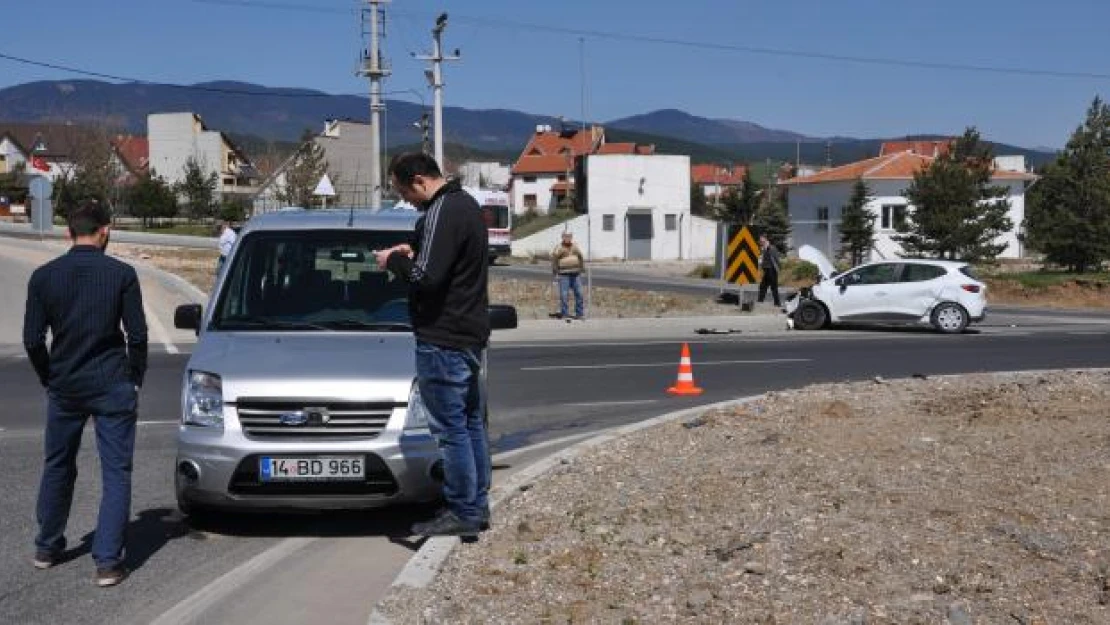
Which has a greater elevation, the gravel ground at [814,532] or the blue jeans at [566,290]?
the blue jeans at [566,290]

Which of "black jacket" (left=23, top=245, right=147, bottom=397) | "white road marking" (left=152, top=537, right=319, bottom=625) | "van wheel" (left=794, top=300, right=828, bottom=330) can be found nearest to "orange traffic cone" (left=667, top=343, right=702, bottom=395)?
"white road marking" (left=152, top=537, right=319, bottom=625)

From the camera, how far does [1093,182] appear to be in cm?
4019

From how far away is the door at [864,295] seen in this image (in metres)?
24.2

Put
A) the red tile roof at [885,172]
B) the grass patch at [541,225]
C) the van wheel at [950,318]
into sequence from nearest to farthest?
the van wheel at [950,318] → the red tile roof at [885,172] → the grass patch at [541,225]

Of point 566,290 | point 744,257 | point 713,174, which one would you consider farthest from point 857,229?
point 713,174

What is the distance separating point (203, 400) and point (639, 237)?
6922 centimetres

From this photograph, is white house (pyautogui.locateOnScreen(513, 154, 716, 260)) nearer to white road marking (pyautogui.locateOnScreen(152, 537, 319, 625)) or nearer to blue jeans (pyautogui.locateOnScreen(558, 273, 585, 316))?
blue jeans (pyautogui.locateOnScreen(558, 273, 585, 316))

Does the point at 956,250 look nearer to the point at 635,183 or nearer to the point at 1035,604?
the point at 635,183

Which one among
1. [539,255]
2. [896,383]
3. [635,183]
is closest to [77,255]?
[896,383]

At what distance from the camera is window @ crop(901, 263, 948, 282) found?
2411 centimetres

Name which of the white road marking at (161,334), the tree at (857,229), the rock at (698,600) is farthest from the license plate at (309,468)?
the tree at (857,229)

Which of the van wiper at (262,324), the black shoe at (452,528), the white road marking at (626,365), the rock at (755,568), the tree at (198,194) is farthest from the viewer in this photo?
the tree at (198,194)

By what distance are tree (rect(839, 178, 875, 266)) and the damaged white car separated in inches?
1233

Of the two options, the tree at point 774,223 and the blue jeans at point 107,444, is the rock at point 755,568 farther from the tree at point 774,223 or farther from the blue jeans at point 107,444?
the tree at point 774,223
